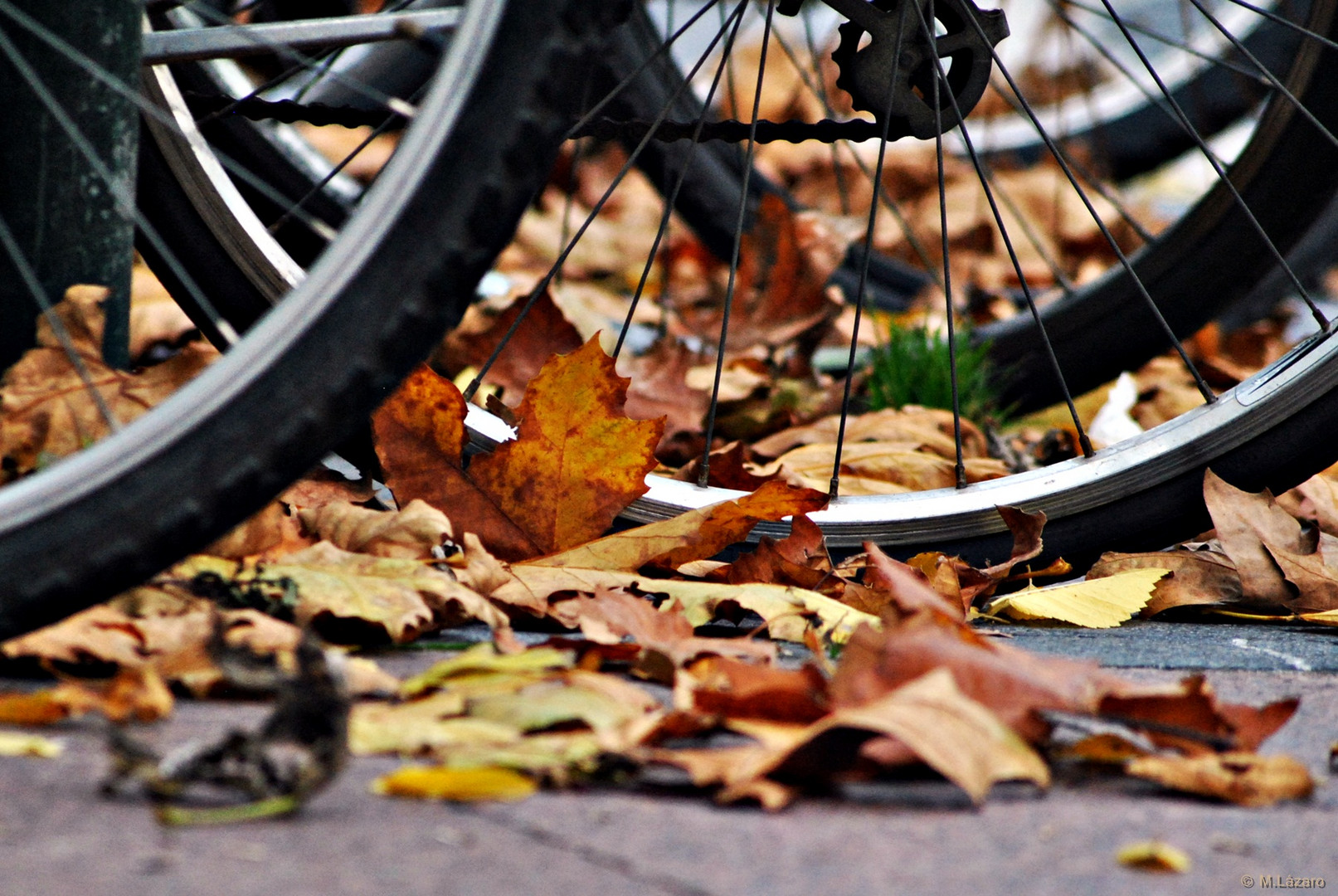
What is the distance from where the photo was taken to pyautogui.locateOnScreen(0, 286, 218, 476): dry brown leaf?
1041mm

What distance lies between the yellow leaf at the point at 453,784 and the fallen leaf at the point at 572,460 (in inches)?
21.4

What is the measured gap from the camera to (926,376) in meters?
2.12

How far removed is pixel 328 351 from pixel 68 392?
1.00 feet

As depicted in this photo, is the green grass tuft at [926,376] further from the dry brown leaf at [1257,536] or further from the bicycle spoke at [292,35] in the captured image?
the bicycle spoke at [292,35]

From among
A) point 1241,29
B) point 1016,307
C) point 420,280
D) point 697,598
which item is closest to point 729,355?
point 1016,307

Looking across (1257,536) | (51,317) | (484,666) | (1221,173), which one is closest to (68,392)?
(51,317)

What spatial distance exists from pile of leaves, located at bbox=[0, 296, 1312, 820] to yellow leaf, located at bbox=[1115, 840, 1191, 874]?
0.08 meters

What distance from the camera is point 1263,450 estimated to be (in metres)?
1.41

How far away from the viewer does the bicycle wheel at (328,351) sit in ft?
2.84

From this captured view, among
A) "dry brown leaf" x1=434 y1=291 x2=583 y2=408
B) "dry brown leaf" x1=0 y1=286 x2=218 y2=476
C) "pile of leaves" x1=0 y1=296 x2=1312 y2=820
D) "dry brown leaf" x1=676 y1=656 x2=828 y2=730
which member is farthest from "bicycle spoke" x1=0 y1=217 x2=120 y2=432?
"dry brown leaf" x1=434 y1=291 x2=583 y2=408

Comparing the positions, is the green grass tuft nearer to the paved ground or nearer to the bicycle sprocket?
the bicycle sprocket

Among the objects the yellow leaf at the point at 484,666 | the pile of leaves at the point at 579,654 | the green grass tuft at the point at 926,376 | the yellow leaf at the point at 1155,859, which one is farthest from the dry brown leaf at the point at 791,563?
the green grass tuft at the point at 926,376

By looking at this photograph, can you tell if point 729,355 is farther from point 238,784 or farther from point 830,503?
point 238,784

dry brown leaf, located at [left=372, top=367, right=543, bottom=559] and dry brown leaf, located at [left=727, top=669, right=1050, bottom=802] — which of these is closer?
dry brown leaf, located at [left=727, top=669, right=1050, bottom=802]
